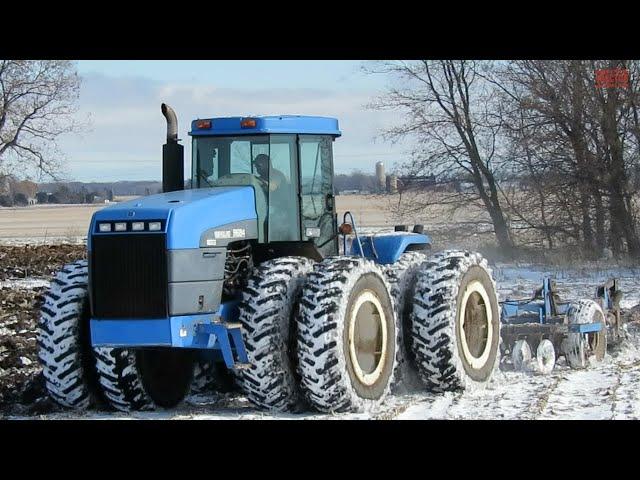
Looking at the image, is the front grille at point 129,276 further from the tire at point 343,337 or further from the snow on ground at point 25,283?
the snow on ground at point 25,283

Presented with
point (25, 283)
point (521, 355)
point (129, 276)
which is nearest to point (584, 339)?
point (521, 355)

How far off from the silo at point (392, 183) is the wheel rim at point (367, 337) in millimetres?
12271

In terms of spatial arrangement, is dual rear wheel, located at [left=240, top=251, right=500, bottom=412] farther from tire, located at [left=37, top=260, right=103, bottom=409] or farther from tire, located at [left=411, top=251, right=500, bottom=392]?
tire, located at [left=37, top=260, right=103, bottom=409]

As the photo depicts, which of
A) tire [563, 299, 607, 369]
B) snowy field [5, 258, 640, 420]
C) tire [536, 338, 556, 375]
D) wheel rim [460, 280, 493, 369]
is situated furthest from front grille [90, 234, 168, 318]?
tire [563, 299, 607, 369]

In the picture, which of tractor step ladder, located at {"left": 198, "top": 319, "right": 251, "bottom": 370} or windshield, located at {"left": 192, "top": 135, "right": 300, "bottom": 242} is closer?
tractor step ladder, located at {"left": 198, "top": 319, "right": 251, "bottom": 370}

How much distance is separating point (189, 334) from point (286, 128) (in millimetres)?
2201

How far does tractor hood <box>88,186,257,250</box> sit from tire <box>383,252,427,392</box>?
1713 mm

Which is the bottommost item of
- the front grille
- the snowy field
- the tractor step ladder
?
the snowy field

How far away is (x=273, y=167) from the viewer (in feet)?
33.6

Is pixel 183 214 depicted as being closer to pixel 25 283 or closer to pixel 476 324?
pixel 476 324

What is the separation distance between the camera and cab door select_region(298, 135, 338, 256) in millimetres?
10375

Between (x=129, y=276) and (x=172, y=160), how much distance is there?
72.6 inches

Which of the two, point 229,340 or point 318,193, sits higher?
point 318,193

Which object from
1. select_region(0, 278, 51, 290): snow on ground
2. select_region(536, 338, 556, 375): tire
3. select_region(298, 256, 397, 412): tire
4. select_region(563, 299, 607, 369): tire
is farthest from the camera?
select_region(0, 278, 51, 290): snow on ground
